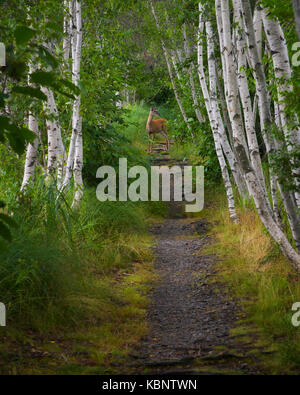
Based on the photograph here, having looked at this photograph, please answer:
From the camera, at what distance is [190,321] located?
543 centimetres

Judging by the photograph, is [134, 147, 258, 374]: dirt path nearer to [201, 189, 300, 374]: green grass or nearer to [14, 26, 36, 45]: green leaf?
[201, 189, 300, 374]: green grass

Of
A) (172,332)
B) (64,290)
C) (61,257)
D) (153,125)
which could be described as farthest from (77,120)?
(153,125)

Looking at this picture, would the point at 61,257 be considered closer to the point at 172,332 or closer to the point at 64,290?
the point at 64,290

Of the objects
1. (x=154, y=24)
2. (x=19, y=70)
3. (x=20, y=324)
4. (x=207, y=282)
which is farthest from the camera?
(x=154, y=24)

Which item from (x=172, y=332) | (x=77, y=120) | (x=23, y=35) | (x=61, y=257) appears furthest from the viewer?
(x=77, y=120)

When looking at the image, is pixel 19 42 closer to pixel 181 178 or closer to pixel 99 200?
pixel 99 200

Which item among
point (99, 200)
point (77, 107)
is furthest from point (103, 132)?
point (77, 107)

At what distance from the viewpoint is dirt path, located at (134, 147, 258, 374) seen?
4.14m

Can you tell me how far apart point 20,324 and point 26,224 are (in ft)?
5.78

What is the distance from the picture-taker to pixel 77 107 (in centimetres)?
803

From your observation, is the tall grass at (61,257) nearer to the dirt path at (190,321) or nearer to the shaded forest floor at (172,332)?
the shaded forest floor at (172,332)

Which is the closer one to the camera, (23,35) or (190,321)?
(23,35)

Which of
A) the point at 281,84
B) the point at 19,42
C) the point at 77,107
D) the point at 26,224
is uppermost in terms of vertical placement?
the point at 77,107

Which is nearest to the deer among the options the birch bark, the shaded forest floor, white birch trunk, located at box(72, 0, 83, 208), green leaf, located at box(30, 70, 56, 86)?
white birch trunk, located at box(72, 0, 83, 208)
